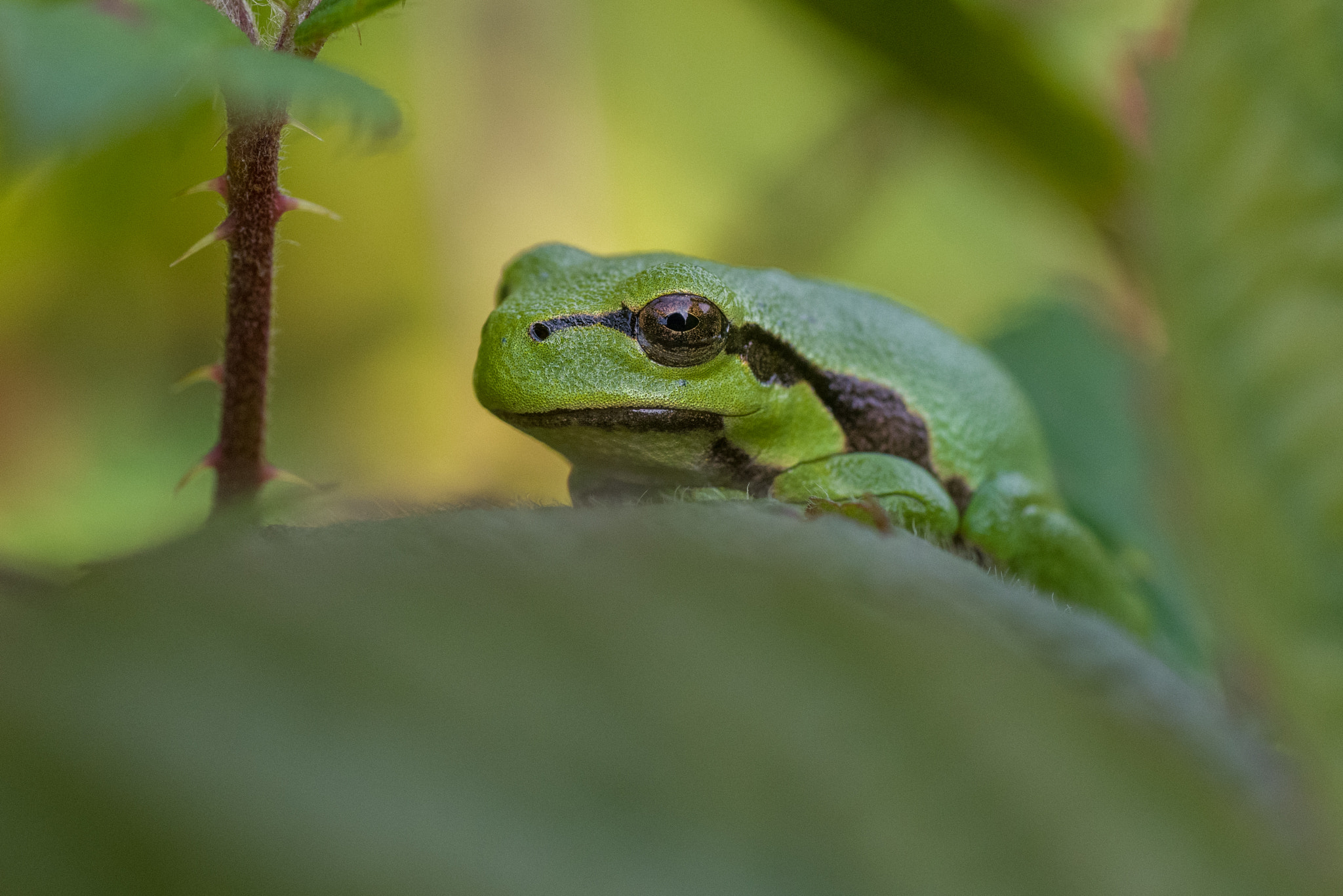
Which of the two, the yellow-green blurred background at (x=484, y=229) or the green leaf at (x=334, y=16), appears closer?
the green leaf at (x=334, y=16)

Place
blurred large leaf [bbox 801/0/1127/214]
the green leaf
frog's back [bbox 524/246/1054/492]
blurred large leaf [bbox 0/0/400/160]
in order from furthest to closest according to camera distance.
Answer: blurred large leaf [bbox 801/0/1127/214], frog's back [bbox 524/246/1054/492], the green leaf, blurred large leaf [bbox 0/0/400/160]

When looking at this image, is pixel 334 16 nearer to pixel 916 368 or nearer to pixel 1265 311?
pixel 1265 311

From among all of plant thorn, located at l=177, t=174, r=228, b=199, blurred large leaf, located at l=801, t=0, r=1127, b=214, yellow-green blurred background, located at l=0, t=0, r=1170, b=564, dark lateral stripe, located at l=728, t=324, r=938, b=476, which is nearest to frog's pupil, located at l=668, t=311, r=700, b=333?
dark lateral stripe, located at l=728, t=324, r=938, b=476

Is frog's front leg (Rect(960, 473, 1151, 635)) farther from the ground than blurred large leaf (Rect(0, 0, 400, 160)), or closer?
farther from the ground

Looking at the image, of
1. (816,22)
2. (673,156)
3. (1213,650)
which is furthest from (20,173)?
(673,156)

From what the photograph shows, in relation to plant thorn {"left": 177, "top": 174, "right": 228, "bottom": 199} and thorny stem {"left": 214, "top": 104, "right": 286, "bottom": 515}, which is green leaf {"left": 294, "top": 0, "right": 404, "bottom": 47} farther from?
plant thorn {"left": 177, "top": 174, "right": 228, "bottom": 199}

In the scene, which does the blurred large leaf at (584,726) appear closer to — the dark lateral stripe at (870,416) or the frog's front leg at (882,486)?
the frog's front leg at (882,486)

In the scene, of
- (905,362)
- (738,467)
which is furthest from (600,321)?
(905,362)

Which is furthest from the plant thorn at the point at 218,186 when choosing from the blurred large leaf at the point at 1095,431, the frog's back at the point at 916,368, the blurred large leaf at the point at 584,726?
the blurred large leaf at the point at 1095,431
